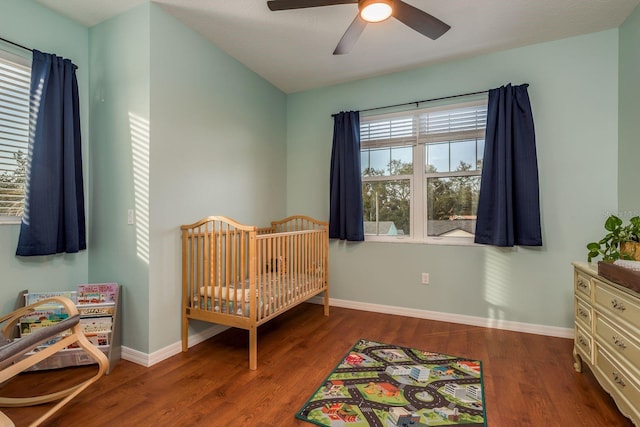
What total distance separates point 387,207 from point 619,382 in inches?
86.3

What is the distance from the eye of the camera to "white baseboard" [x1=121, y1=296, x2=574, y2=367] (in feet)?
→ 7.27

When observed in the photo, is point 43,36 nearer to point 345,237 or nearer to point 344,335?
point 345,237

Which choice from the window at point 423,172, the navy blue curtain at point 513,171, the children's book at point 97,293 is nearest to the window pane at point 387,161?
the window at point 423,172

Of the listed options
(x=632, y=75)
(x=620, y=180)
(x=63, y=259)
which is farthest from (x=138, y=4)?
(x=620, y=180)

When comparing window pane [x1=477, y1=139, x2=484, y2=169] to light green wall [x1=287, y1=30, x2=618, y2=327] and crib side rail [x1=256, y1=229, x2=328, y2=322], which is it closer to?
light green wall [x1=287, y1=30, x2=618, y2=327]

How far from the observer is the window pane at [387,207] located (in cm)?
329

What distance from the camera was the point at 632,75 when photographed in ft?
7.54

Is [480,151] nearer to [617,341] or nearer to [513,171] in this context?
[513,171]

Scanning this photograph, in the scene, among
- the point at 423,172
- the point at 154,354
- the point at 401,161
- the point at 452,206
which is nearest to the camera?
the point at 154,354

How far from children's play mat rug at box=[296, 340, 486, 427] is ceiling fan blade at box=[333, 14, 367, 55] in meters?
2.21

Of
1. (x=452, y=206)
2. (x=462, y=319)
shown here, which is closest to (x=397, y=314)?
(x=462, y=319)

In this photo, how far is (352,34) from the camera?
79.5 inches

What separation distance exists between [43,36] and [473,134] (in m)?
3.55

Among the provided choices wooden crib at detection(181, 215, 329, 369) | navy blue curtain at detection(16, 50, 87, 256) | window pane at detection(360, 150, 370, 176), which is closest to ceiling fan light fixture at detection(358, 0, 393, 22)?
wooden crib at detection(181, 215, 329, 369)
